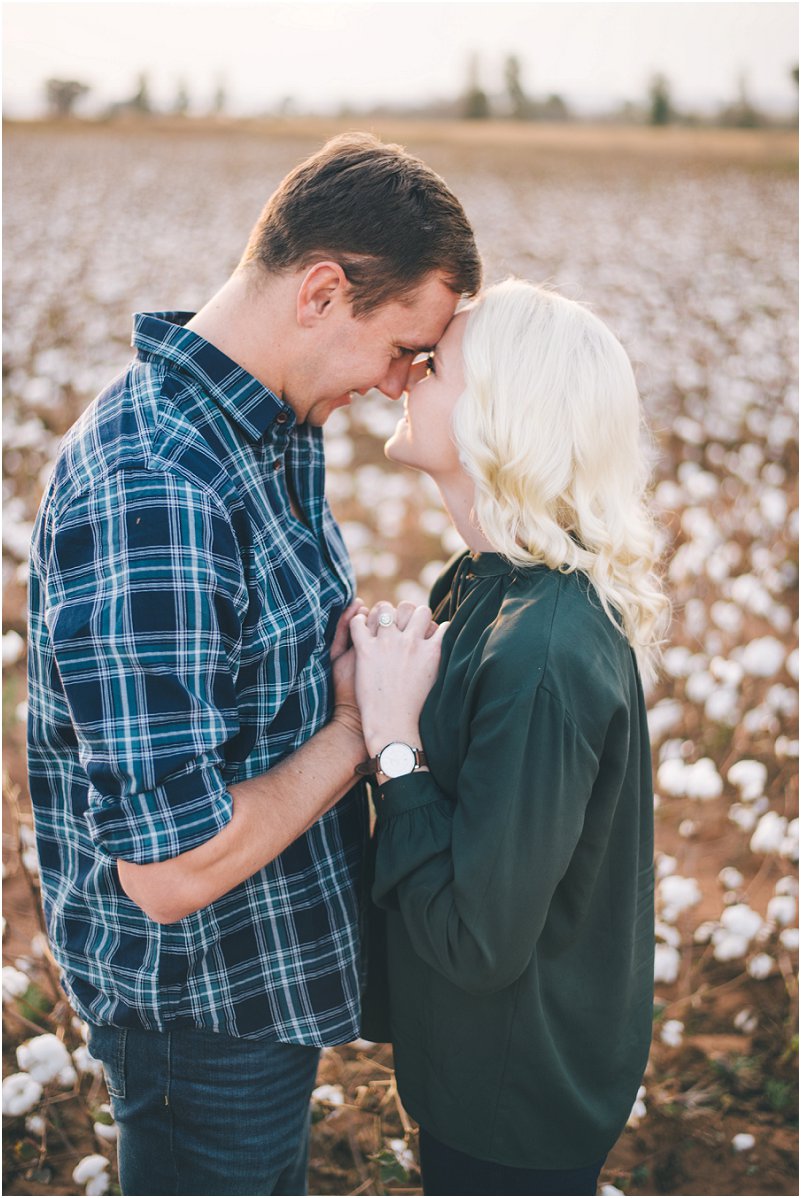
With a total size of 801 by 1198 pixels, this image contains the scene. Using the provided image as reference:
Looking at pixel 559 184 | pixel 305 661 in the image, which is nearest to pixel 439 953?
pixel 305 661

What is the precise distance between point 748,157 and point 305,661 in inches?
1229

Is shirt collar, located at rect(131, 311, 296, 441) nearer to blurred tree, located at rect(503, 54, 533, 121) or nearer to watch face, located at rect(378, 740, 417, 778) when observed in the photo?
watch face, located at rect(378, 740, 417, 778)

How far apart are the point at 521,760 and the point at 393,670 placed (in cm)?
41

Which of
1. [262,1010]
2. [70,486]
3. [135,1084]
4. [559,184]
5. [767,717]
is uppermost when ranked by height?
[559,184]

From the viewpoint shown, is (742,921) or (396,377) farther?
(742,921)

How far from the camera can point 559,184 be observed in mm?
24750

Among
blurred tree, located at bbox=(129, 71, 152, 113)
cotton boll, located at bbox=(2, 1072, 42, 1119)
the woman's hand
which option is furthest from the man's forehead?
blurred tree, located at bbox=(129, 71, 152, 113)

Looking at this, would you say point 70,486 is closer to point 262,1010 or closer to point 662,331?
point 262,1010

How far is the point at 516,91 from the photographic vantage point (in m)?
46.4

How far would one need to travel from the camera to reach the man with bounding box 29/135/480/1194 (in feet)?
A: 5.20

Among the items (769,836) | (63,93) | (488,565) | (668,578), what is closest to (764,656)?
(668,578)

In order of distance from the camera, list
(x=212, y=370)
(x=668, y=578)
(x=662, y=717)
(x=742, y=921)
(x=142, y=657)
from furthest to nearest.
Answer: (x=668, y=578) < (x=662, y=717) < (x=742, y=921) < (x=212, y=370) < (x=142, y=657)

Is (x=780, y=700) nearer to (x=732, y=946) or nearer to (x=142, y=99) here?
(x=732, y=946)

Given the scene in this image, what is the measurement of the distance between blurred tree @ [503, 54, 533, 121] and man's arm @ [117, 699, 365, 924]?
158ft
